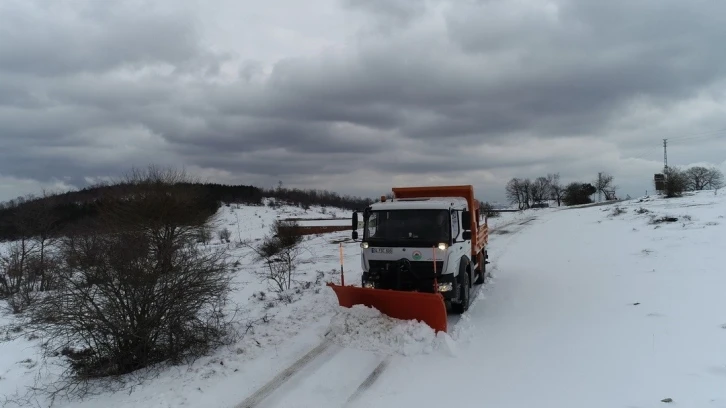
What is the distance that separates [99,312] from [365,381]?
390 cm

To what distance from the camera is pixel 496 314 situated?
29.8ft

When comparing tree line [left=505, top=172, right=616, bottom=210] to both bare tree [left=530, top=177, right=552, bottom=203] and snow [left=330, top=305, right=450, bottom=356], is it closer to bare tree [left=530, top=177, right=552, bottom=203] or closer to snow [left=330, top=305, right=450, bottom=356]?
bare tree [left=530, top=177, right=552, bottom=203]

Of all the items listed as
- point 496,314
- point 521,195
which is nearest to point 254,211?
point 521,195

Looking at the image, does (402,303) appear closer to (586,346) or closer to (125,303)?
(586,346)

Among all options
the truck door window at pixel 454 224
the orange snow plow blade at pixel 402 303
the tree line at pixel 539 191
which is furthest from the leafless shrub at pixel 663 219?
the tree line at pixel 539 191

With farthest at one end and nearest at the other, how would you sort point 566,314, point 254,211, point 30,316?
point 254,211 < point 566,314 < point 30,316

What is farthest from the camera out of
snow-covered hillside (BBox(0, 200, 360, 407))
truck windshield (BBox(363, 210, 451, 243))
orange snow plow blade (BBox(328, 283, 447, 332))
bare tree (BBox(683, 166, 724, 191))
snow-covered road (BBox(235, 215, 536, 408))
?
bare tree (BBox(683, 166, 724, 191))

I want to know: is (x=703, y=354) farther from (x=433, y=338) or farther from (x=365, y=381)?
(x=365, y=381)

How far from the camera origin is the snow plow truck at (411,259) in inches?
317

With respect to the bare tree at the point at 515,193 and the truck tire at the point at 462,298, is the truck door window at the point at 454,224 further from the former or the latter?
the bare tree at the point at 515,193

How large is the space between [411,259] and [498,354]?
2441 mm

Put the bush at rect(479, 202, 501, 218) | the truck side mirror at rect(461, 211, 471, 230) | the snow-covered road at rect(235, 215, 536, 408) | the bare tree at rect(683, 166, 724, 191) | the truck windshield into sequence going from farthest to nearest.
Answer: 1. the bare tree at rect(683, 166, 724, 191)
2. the bush at rect(479, 202, 501, 218)
3. the truck side mirror at rect(461, 211, 471, 230)
4. the truck windshield
5. the snow-covered road at rect(235, 215, 536, 408)

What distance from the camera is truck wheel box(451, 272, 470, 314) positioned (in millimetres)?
8973

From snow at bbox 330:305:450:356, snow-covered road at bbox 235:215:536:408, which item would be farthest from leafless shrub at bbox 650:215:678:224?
snow-covered road at bbox 235:215:536:408
